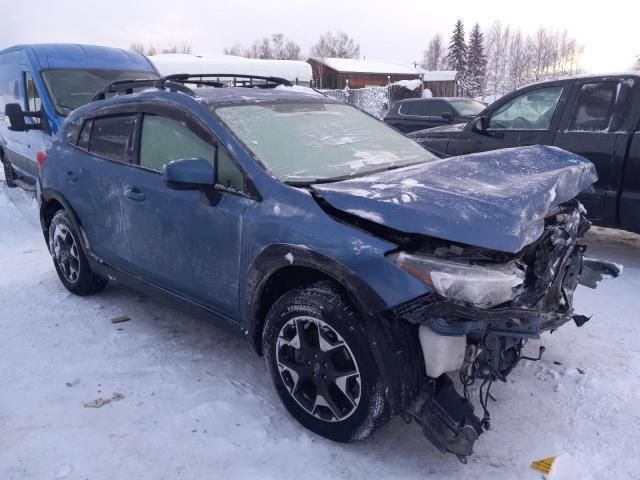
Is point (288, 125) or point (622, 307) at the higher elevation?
point (288, 125)

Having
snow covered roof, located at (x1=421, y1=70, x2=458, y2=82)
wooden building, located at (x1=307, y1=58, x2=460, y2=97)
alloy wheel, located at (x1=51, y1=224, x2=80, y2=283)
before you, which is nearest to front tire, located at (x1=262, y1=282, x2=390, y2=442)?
alloy wheel, located at (x1=51, y1=224, x2=80, y2=283)

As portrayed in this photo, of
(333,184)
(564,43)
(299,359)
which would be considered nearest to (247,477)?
(299,359)

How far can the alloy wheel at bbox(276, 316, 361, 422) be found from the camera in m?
2.67

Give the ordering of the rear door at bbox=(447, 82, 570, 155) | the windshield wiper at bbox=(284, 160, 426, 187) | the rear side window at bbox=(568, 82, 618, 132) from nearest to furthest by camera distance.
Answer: the windshield wiper at bbox=(284, 160, 426, 187) < the rear side window at bbox=(568, 82, 618, 132) < the rear door at bbox=(447, 82, 570, 155)

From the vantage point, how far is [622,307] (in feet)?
14.7

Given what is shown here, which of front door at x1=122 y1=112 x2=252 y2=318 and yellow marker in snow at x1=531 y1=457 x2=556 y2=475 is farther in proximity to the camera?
front door at x1=122 y1=112 x2=252 y2=318

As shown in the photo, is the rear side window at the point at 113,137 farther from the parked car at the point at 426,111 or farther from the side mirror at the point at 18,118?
the parked car at the point at 426,111

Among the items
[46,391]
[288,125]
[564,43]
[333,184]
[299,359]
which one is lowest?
[46,391]

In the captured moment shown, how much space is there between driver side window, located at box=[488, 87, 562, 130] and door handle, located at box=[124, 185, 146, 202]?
4273mm

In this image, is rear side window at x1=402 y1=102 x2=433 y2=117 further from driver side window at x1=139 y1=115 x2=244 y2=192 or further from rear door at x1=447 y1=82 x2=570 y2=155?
driver side window at x1=139 y1=115 x2=244 y2=192

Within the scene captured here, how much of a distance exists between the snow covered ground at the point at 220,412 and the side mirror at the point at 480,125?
9.19 ft

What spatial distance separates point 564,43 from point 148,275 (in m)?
Answer: 81.6

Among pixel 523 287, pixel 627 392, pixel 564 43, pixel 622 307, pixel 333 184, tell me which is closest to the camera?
pixel 523 287

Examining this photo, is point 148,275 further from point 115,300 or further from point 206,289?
point 115,300
